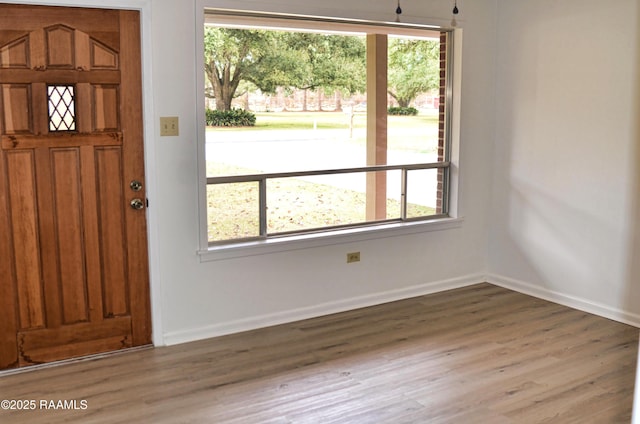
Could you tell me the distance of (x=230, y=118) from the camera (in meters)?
4.24

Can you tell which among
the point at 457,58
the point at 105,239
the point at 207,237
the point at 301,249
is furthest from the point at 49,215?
the point at 457,58

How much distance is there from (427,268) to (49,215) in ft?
9.16

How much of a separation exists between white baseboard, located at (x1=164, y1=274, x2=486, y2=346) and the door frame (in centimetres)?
18

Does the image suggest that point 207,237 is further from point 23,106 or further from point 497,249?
point 497,249

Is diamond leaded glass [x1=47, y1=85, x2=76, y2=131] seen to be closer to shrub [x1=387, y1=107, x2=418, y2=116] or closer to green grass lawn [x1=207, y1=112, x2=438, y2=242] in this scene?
green grass lawn [x1=207, y1=112, x2=438, y2=242]

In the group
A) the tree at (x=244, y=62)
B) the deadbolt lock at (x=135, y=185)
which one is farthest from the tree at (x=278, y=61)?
the deadbolt lock at (x=135, y=185)

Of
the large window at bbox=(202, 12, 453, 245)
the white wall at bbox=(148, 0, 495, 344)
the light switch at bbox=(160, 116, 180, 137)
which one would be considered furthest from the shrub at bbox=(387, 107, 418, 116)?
the light switch at bbox=(160, 116, 180, 137)

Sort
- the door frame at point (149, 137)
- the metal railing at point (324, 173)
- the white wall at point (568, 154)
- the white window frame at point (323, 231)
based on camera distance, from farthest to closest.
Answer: the white wall at point (568, 154) → the metal railing at point (324, 173) → the white window frame at point (323, 231) → the door frame at point (149, 137)

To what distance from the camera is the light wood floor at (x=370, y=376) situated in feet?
10.6

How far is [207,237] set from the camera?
4188 millimetres

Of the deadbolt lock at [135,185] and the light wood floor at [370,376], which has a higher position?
the deadbolt lock at [135,185]

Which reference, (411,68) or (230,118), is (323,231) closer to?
(230,118)

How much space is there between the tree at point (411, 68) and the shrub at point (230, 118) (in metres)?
1.20

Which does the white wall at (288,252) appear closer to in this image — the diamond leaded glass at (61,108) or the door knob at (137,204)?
the door knob at (137,204)
